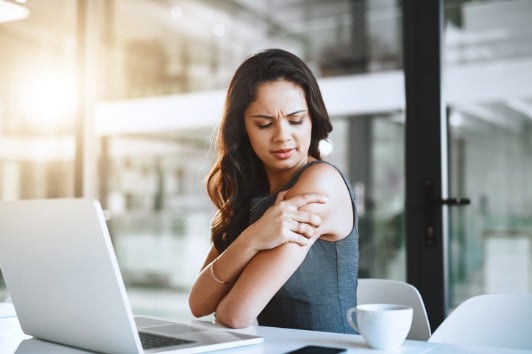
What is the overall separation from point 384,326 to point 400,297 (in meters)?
0.79

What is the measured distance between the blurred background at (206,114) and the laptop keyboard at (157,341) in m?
1.65

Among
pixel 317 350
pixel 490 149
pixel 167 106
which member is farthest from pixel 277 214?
pixel 167 106

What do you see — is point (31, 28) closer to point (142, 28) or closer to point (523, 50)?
point (142, 28)

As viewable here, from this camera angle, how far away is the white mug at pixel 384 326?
3.80 ft

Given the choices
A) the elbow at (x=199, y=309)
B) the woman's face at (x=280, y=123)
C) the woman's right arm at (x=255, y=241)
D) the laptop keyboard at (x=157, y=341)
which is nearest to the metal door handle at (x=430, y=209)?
the woman's face at (x=280, y=123)

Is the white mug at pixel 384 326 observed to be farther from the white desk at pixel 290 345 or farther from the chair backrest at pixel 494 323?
the chair backrest at pixel 494 323

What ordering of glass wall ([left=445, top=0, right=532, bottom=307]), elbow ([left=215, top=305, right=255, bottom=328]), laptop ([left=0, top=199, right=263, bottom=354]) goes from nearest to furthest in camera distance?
laptop ([left=0, top=199, right=263, bottom=354]) → elbow ([left=215, top=305, right=255, bottom=328]) → glass wall ([left=445, top=0, right=532, bottom=307])

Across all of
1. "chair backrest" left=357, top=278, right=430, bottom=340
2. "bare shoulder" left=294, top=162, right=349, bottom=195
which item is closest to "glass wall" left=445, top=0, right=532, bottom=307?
"chair backrest" left=357, top=278, right=430, bottom=340

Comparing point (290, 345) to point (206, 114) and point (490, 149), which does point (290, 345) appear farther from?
point (206, 114)

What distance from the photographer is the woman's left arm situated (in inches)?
58.4

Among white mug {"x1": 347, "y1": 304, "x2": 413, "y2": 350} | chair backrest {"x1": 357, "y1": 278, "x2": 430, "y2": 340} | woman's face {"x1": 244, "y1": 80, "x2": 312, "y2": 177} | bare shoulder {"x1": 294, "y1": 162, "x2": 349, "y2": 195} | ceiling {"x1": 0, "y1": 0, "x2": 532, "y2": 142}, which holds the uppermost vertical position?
ceiling {"x1": 0, "y1": 0, "x2": 532, "y2": 142}

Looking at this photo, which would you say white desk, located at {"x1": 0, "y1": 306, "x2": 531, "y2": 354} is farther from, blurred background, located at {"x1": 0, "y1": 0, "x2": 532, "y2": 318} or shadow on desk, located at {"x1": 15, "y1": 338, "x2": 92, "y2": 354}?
blurred background, located at {"x1": 0, "y1": 0, "x2": 532, "y2": 318}

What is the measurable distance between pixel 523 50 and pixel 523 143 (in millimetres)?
421

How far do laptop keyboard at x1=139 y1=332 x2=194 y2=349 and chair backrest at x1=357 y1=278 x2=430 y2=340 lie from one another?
85cm
